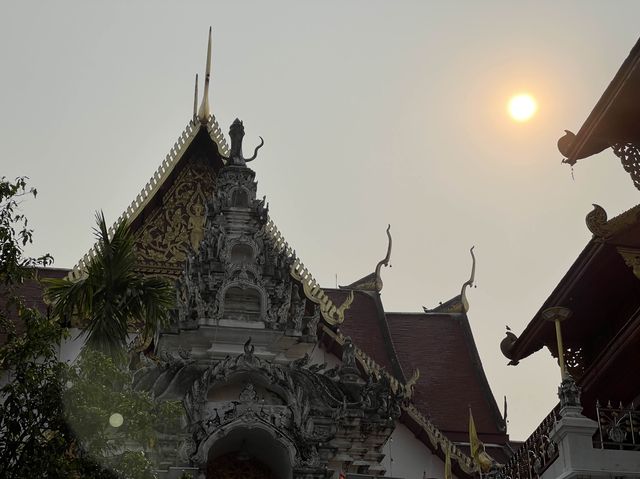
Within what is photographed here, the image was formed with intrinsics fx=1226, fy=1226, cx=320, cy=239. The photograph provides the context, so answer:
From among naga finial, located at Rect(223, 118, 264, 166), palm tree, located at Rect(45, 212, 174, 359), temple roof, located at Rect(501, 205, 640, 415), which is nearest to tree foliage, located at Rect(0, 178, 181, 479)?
palm tree, located at Rect(45, 212, 174, 359)

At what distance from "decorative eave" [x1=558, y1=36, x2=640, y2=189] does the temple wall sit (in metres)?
6.60

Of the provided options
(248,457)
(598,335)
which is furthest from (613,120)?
(248,457)

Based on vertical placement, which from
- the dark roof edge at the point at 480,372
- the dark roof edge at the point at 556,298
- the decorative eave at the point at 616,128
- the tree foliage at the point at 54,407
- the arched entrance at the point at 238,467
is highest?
the dark roof edge at the point at 480,372

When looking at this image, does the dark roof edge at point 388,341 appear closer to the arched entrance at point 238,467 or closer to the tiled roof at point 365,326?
the tiled roof at point 365,326

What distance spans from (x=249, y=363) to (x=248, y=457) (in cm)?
114

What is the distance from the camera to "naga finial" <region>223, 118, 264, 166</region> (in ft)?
51.5

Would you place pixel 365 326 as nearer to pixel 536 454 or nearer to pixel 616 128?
pixel 616 128

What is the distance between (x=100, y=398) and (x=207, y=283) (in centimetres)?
537

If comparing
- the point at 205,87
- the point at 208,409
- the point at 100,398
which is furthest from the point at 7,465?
the point at 205,87

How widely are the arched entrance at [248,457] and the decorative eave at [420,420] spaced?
9.85ft

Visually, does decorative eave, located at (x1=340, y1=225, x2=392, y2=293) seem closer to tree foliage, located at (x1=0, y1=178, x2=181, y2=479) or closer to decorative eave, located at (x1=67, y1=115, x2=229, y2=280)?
decorative eave, located at (x1=67, y1=115, x2=229, y2=280)

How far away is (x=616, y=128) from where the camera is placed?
11.0 metres

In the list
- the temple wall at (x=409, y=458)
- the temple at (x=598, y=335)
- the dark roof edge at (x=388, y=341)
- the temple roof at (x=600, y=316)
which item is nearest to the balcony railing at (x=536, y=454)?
the temple at (x=598, y=335)

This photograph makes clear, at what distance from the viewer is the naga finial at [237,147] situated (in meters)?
15.7
